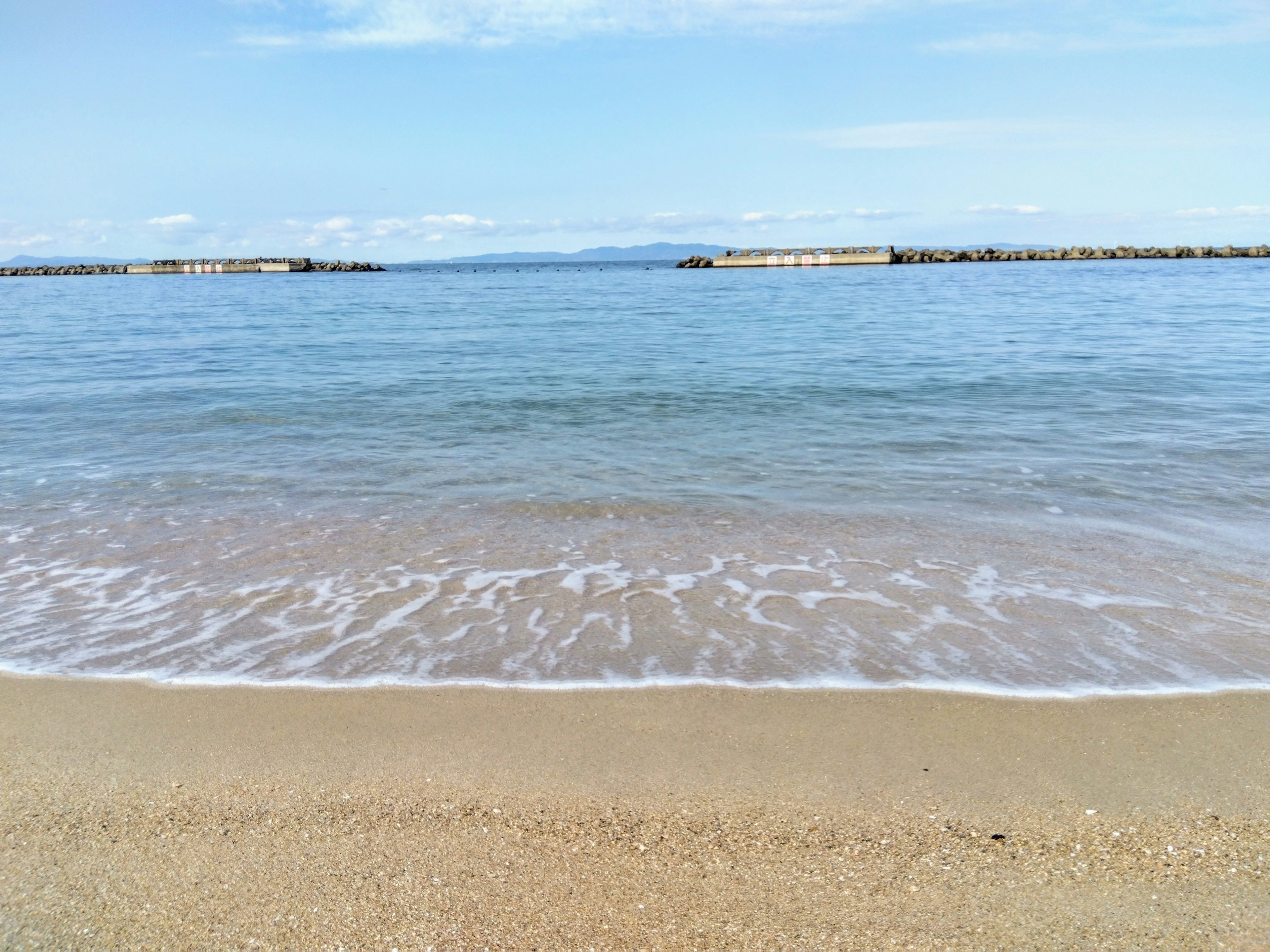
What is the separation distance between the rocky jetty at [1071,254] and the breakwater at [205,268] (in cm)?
6225

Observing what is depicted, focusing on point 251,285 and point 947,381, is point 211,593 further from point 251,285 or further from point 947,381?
point 251,285

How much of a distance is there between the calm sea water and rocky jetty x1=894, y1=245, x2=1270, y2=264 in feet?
227

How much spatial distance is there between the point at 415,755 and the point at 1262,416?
34.0 ft

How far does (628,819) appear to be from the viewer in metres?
2.78

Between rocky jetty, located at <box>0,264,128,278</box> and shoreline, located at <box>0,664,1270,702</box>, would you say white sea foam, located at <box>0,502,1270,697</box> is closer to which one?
shoreline, located at <box>0,664,1270,702</box>

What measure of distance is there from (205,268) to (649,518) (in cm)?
9849

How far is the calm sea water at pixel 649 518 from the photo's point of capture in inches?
163

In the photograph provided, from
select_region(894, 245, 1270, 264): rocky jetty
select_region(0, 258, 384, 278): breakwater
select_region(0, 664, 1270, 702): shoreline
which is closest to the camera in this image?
select_region(0, 664, 1270, 702): shoreline

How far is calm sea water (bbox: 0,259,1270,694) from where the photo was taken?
13.6ft

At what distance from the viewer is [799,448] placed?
8609mm

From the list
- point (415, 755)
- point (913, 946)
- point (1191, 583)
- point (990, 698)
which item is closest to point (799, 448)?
point (1191, 583)

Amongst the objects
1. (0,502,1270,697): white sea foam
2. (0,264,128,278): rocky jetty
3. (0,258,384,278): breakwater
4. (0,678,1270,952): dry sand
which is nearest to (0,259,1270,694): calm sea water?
(0,502,1270,697): white sea foam

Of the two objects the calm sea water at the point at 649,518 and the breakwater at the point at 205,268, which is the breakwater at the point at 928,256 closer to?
the breakwater at the point at 205,268

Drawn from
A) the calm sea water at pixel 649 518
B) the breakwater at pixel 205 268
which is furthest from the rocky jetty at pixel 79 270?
the calm sea water at pixel 649 518
